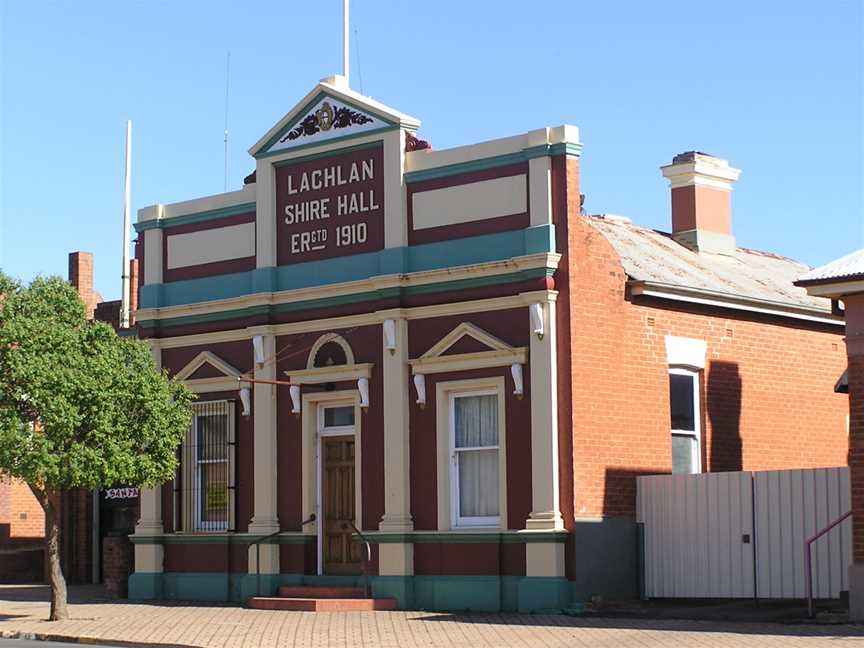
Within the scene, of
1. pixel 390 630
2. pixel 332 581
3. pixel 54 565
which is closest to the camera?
pixel 390 630

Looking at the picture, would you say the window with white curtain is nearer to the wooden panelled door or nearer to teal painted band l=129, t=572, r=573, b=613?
teal painted band l=129, t=572, r=573, b=613

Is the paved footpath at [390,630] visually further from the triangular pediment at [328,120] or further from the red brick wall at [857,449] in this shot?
the triangular pediment at [328,120]

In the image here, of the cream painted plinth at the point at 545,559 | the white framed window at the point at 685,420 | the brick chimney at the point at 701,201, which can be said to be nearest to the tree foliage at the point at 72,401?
the cream painted plinth at the point at 545,559

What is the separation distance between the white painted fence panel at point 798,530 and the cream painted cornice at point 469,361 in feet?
11.9

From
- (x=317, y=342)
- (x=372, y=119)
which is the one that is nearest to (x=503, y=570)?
(x=317, y=342)

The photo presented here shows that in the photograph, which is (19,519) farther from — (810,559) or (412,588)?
(810,559)

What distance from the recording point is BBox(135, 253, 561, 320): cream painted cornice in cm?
2134

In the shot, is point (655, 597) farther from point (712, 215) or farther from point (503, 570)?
point (712, 215)

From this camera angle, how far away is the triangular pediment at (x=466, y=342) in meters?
21.7

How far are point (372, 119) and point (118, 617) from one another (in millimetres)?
8210

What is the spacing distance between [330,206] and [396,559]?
18.3ft

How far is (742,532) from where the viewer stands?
20859 millimetres

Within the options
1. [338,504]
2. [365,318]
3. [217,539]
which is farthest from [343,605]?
[365,318]

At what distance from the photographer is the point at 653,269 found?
23.5 meters
